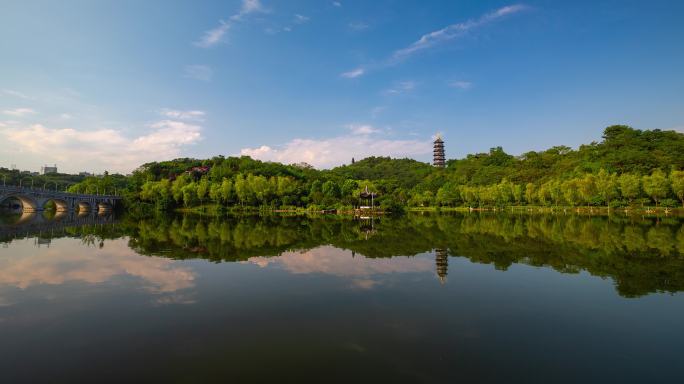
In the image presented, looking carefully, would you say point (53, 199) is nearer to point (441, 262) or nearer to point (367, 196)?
point (367, 196)

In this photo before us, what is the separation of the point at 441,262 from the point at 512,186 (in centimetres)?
5422

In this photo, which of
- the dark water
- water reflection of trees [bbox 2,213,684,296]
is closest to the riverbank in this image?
water reflection of trees [bbox 2,213,684,296]

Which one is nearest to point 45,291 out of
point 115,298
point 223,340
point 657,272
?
point 115,298

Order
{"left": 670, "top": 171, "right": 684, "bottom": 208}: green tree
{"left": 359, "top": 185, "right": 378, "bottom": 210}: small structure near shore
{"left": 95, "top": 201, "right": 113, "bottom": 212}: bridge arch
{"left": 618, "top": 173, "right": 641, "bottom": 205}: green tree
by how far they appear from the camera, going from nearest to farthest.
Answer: {"left": 670, "top": 171, "right": 684, "bottom": 208}: green tree → {"left": 618, "top": 173, "right": 641, "bottom": 205}: green tree → {"left": 359, "top": 185, "right": 378, "bottom": 210}: small structure near shore → {"left": 95, "top": 201, "right": 113, "bottom": 212}: bridge arch

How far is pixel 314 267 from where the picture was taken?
13227 millimetres

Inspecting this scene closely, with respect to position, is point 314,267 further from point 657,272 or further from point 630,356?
point 657,272

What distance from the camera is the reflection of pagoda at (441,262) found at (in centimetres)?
1174

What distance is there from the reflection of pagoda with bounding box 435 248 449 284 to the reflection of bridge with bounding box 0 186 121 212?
55124mm

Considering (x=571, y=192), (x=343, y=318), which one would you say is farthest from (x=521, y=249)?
(x=571, y=192)

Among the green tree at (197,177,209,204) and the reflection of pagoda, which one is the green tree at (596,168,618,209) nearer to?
the reflection of pagoda

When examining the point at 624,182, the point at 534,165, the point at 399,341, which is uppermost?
the point at 534,165

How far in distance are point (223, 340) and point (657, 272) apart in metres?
13.8

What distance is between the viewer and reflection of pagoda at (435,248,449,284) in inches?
462

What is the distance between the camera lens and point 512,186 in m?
61.5
